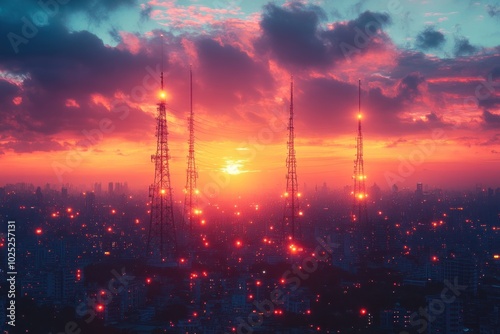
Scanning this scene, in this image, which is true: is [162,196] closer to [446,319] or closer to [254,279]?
[254,279]

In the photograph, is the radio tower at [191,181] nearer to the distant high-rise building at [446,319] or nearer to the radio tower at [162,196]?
the radio tower at [162,196]

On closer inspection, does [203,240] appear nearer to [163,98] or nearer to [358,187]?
[358,187]

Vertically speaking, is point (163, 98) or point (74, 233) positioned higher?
point (163, 98)

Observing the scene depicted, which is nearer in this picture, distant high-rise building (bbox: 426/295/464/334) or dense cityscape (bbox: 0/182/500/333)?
distant high-rise building (bbox: 426/295/464/334)

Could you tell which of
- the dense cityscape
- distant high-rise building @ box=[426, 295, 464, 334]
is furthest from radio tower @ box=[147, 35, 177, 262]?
distant high-rise building @ box=[426, 295, 464, 334]

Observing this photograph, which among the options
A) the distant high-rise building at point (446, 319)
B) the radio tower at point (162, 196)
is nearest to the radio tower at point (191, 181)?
the radio tower at point (162, 196)

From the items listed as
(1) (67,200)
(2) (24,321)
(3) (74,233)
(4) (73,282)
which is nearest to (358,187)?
(4) (73,282)

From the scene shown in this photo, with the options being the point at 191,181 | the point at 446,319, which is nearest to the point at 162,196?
the point at 191,181

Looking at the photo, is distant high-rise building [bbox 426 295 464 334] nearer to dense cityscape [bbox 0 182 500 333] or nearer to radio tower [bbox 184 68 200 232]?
dense cityscape [bbox 0 182 500 333]
